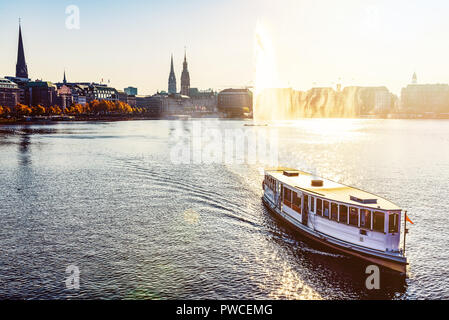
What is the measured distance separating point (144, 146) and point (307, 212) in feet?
213

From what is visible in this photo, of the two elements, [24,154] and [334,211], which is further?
[24,154]

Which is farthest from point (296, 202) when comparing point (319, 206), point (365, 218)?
point (365, 218)

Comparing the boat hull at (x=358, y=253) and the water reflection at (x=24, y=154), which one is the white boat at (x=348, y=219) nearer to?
the boat hull at (x=358, y=253)

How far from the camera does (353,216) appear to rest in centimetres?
2497

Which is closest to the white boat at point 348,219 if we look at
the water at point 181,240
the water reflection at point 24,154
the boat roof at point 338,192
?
the boat roof at point 338,192

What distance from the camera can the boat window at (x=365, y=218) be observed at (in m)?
24.1

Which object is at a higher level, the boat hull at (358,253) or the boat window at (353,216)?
the boat window at (353,216)

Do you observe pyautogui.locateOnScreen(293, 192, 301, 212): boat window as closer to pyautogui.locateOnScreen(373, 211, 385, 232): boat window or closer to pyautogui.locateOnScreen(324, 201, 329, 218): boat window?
pyautogui.locateOnScreen(324, 201, 329, 218): boat window

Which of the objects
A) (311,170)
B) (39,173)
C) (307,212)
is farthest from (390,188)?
(39,173)

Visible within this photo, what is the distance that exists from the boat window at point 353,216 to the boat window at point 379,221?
3.56ft

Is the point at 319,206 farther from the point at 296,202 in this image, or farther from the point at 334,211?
the point at 296,202

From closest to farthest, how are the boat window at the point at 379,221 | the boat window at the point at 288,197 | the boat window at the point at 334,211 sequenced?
the boat window at the point at 379,221
the boat window at the point at 334,211
the boat window at the point at 288,197

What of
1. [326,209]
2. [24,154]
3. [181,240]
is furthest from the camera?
[24,154]

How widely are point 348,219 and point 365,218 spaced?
1.14 m
